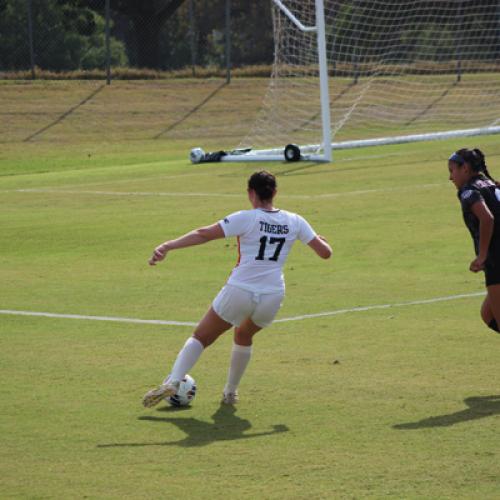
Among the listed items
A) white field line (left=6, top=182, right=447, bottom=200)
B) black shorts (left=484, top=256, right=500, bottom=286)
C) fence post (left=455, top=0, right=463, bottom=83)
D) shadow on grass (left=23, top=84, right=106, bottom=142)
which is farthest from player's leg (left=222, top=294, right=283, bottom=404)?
fence post (left=455, top=0, right=463, bottom=83)

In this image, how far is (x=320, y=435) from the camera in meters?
8.52


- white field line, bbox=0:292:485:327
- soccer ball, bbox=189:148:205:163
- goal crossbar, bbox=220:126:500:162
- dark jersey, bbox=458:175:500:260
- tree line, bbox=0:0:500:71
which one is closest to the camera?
dark jersey, bbox=458:175:500:260

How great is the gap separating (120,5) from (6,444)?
36643 millimetres

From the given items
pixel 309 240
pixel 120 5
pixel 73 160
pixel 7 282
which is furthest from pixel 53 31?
pixel 309 240

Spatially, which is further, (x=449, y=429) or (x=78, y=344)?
(x=78, y=344)

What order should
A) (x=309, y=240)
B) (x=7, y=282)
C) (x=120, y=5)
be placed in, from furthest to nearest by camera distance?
(x=120, y=5) < (x=7, y=282) < (x=309, y=240)

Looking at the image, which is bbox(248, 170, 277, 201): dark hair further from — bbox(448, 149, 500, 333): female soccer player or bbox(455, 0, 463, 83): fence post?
bbox(455, 0, 463, 83): fence post

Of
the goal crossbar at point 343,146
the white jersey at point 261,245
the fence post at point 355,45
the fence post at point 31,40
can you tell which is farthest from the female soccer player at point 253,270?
the fence post at point 31,40

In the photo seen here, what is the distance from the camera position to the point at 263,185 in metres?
9.16

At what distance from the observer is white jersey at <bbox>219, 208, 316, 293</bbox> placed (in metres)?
9.18

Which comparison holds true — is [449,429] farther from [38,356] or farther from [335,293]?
[335,293]

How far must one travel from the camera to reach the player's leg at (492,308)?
9891 mm

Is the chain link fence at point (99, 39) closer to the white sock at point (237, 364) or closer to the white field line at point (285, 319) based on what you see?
the white field line at point (285, 319)

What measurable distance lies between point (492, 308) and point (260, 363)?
2.01 metres
